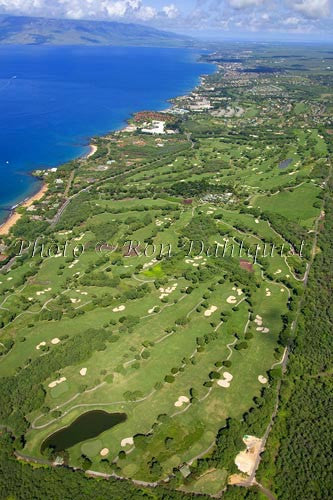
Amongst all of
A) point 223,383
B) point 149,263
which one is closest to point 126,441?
point 223,383

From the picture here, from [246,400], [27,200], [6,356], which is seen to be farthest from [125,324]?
[27,200]

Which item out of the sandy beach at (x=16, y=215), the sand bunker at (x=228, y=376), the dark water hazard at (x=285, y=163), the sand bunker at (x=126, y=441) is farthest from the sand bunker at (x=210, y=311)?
the dark water hazard at (x=285, y=163)

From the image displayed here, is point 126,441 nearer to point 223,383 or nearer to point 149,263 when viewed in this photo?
point 223,383

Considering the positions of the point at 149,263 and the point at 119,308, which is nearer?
the point at 119,308

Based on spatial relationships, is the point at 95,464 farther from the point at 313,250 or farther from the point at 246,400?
the point at 313,250

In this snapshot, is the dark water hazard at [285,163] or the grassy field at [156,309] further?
the dark water hazard at [285,163]

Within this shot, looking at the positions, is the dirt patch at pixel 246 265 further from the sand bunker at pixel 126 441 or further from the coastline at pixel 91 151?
the coastline at pixel 91 151

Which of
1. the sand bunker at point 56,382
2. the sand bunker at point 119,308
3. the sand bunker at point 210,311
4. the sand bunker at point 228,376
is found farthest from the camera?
the sand bunker at point 119,308
